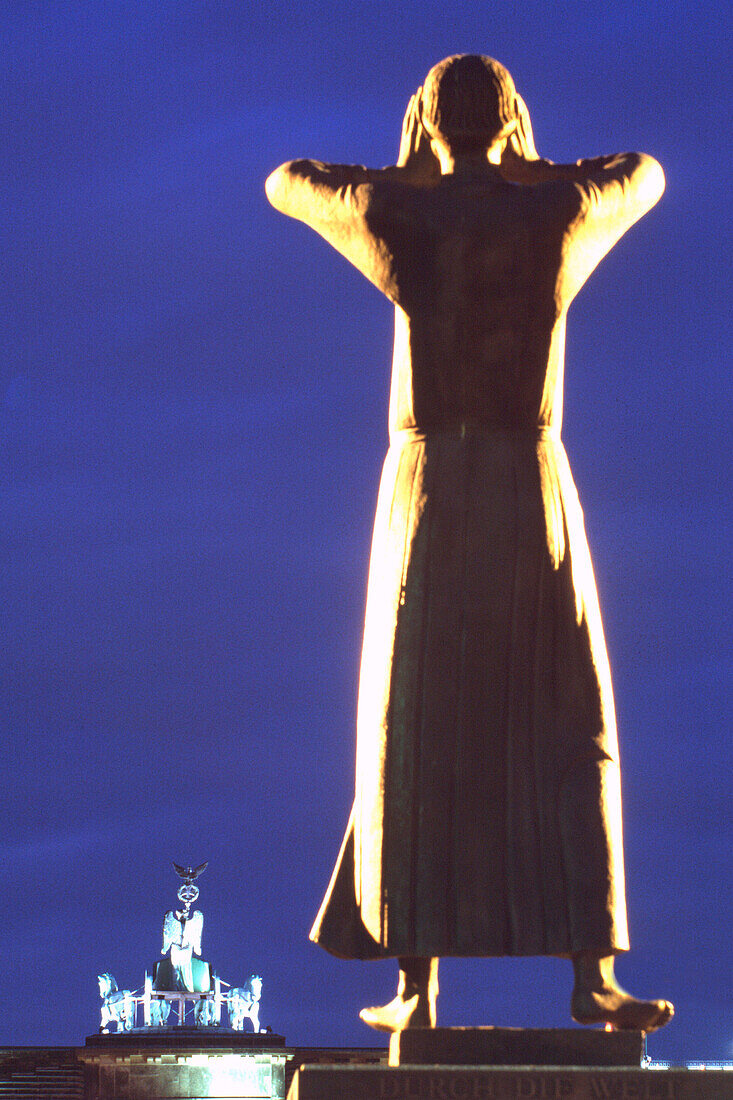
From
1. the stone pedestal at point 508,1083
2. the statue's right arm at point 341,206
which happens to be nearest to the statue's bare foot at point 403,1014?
the stone pedestal at point 508,1083

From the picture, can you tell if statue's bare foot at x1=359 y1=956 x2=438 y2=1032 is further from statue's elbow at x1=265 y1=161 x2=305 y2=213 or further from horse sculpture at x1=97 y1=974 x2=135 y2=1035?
horse sculpture at x1=97 y1=974 x2=135 y2=1035

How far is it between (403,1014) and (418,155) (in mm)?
3884

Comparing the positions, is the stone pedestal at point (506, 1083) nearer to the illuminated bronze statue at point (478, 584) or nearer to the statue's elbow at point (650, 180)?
the illuminated bronze statue at point (478, 584)

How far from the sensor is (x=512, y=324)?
342 inches

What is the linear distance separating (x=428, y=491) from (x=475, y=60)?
1.99 meters

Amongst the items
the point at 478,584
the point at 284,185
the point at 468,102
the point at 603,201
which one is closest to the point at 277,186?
the point at 284,185

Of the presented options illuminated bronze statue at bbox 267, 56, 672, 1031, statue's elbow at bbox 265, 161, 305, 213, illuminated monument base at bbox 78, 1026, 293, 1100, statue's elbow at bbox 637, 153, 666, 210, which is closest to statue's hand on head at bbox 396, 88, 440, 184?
illuminated bronze statue at bbox 267, 56, 672, 1031

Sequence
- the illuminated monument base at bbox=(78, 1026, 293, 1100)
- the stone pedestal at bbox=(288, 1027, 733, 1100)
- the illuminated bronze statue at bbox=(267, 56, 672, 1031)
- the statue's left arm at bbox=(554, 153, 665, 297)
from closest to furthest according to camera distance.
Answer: the stone pedestal at bbox=(288, 1027, 733, 1100) < the illuminated bronze statue at bbox=(267, 56, 672, 1031) < the statue's left arm at bbox=(554, 153, 665, 297) < the illuminated monument base at bbox=(78, 1026, 293, 1100)

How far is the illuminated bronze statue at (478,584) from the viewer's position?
26.8 ft

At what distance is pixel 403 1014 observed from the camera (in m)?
8.21

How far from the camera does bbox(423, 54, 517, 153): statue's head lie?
8852 millimetres

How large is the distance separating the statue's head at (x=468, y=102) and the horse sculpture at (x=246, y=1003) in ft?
95.1

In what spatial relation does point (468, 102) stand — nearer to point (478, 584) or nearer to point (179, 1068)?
point (478, 584)

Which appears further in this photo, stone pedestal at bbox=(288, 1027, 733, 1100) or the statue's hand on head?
the statue's hand on head
